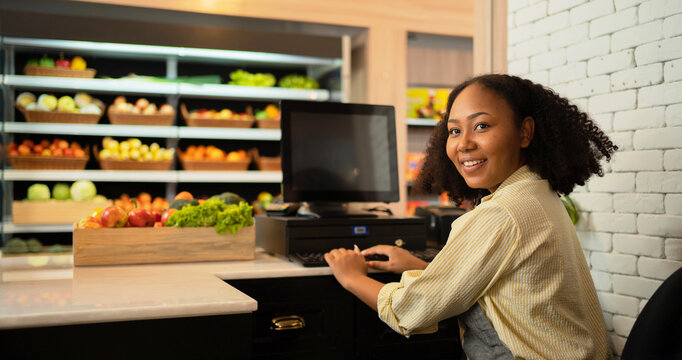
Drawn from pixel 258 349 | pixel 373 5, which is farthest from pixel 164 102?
pixel 258 349

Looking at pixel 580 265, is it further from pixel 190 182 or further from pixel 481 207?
pixel 190 182

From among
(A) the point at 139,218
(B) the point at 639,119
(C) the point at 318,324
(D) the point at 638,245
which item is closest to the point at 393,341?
(C) the point at 318,324

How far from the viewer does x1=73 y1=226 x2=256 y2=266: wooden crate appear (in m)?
2.25

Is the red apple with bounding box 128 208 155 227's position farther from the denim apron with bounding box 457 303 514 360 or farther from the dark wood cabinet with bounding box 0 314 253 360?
the denim apron with bounding box 457 303 514 360

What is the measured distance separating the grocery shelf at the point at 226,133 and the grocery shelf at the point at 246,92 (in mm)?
274

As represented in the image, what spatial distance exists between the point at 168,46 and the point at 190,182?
117cm

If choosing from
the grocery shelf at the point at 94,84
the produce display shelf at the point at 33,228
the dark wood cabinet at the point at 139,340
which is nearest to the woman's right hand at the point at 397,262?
the dark wood cabinet at the point at 139,340

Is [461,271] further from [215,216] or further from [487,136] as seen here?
[215,216]

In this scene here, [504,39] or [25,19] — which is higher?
[25,19]

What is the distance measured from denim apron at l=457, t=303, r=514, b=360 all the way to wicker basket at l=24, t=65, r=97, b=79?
3973mm

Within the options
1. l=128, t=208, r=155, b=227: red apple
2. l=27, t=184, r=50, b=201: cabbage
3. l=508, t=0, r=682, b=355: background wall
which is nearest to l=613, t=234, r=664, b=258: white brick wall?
l=508, t=0, r=682, b=355: background wall

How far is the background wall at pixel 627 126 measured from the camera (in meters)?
2.04

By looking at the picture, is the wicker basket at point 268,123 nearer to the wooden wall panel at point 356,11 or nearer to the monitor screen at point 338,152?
the wooden wall panel at point 356,11

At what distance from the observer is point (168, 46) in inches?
185
